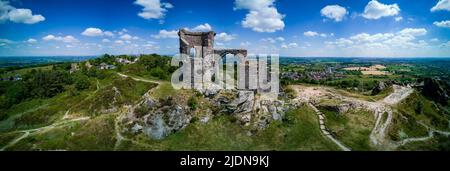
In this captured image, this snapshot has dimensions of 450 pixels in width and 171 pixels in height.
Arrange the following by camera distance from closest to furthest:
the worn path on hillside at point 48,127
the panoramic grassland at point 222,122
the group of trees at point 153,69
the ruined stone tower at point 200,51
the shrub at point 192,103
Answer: the worn path on hillside at point 48,127 < the panoramic grassland at point 222,122 < the shrub at point 192,103 < the ruined stone tower at point 200,51 < the group of trees at point 153,69

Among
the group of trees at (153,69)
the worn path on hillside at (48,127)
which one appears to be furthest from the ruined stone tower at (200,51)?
the worn path on hillside at (48,127)

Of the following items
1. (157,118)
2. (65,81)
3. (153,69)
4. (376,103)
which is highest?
(153,69)

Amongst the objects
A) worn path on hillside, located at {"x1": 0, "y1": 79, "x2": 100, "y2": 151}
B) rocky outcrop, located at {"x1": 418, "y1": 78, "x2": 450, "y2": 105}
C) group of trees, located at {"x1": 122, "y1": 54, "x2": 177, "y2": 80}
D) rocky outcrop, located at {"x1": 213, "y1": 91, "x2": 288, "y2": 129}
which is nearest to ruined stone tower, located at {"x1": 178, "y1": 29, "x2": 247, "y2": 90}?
rocky outcrop, located at {"x1": 213, "y1": 91, "x2": 288, "y2": 129}

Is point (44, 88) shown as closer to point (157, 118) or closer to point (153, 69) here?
point (153, 69)

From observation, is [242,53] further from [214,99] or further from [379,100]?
[379,100]

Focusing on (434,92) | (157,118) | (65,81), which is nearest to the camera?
(157,118)

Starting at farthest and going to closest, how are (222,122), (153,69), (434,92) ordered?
(153,69) < (434,92) < (222,122)

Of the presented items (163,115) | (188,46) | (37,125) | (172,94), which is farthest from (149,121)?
(37,125)

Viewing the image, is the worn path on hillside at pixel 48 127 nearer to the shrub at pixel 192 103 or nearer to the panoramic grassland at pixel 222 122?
the panoramic grassland at pixel 222 122

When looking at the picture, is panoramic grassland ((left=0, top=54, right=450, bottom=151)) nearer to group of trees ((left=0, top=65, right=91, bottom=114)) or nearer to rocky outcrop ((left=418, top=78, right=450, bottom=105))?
rocky outcrop ((left=418, top=78, right=450, bottom=105))

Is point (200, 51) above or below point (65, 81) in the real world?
above

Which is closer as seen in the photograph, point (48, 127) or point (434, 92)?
point (48, 127)

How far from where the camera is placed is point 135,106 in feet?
132

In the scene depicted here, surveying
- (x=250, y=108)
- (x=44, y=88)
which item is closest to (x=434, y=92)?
(x=250, y=108)
